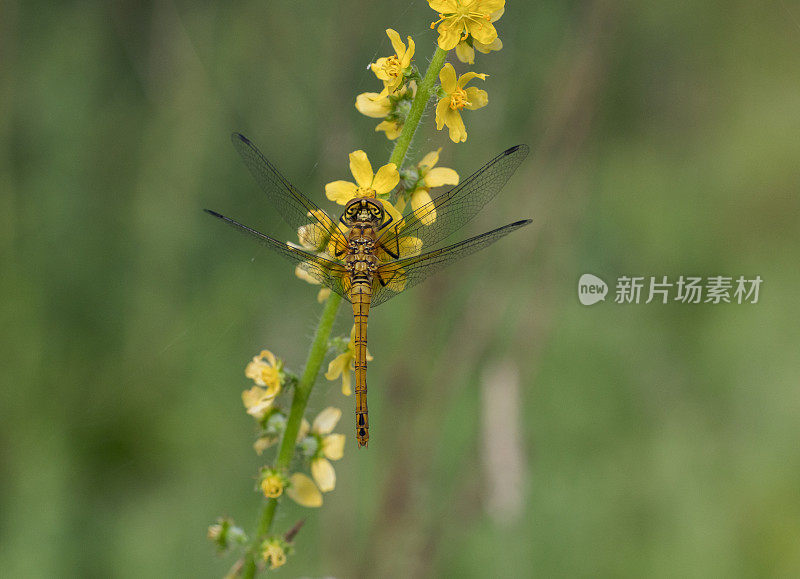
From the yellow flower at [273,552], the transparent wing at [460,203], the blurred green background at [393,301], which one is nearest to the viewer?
the yellow flower at [273,552]

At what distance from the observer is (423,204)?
1755 mm

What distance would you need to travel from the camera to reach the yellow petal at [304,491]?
167cm

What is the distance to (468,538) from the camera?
3824 millimetres

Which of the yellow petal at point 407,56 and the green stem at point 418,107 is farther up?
the yellow petal at point 407,56

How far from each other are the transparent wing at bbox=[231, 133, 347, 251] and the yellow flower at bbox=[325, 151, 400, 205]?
0.12 metres

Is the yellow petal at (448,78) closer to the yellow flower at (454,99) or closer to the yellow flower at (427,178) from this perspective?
the yellow flower at (454,99)

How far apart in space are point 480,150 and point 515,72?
53.7 inches

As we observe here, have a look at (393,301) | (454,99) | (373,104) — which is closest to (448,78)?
(454,99)

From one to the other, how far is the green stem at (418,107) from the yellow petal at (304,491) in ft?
2.73

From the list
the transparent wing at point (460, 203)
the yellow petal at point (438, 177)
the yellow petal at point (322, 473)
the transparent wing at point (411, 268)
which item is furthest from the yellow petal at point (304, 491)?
the yellow petal at point (438, 177)

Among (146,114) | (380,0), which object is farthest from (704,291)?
(146,114)

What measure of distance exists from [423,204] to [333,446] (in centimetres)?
68

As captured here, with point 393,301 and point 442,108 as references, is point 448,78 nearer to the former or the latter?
point 442,108

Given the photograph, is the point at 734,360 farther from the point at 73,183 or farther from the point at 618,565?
the point at 73,183
